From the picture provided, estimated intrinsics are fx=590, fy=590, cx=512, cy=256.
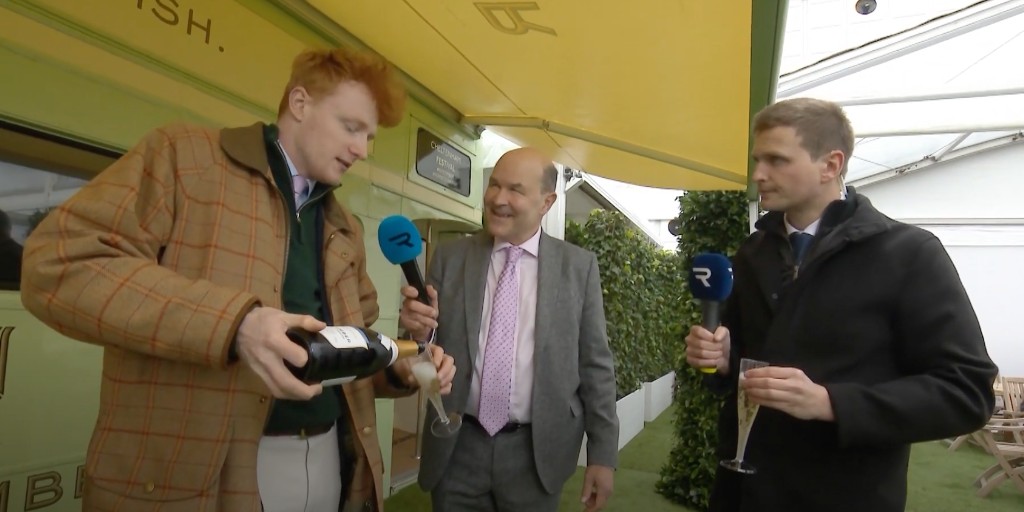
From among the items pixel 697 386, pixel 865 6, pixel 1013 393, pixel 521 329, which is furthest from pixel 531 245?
pixel 1013 393

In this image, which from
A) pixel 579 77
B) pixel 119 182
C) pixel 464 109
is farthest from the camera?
pixel 464 109

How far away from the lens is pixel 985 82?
6.17 m

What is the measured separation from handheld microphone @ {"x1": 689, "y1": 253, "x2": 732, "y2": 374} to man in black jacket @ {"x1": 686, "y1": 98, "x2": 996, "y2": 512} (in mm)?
54

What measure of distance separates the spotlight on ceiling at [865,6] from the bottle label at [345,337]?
7131 millimetres

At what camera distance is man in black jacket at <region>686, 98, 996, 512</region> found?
137cm

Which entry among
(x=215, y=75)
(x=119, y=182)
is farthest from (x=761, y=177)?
(x=215, y=75)

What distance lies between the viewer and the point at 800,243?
1.73 meters

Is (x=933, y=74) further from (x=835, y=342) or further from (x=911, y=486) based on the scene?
(x=835, y=342)

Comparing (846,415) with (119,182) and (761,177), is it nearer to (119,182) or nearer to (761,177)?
(761,177)

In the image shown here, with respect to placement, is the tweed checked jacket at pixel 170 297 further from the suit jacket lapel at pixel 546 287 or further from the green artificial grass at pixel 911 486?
the green artificial grass at pixel 911 486

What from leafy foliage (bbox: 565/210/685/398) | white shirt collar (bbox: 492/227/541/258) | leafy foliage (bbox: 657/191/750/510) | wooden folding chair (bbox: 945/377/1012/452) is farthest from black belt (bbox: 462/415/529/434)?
wooden folding chair (bbox: 945/377/1012/452)

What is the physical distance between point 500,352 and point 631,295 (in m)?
6.46

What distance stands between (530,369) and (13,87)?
1.96m

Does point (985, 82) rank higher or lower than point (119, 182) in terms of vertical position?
higher
